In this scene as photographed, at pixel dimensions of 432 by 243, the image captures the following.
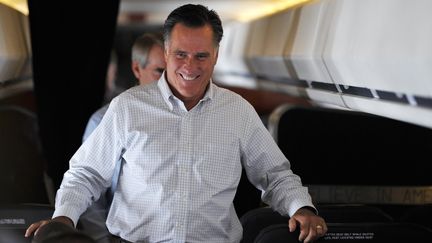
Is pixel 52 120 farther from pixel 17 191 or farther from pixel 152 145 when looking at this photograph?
pixel 152 145

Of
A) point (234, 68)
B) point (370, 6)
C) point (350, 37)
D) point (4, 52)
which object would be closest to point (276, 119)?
point (350, 37)

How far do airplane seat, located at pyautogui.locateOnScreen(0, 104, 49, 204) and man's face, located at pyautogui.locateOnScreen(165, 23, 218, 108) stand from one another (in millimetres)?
2099

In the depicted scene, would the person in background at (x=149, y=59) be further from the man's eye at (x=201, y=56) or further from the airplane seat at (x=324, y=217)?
the man's eye at (x=201, y=56)

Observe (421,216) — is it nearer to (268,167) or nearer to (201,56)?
(268,167)

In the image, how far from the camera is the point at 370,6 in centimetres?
315

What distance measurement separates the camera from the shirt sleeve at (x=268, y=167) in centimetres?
276

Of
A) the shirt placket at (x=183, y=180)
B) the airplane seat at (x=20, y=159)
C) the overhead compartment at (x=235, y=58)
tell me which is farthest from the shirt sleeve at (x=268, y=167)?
the overhead compartment at (x=235, y=58)

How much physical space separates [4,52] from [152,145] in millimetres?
1259

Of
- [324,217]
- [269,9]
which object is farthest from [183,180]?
[269,9]

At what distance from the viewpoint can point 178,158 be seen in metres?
2.68

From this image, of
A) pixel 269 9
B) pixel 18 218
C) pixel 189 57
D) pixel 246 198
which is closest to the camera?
pixel 189 57

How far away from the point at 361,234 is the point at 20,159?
269 cm

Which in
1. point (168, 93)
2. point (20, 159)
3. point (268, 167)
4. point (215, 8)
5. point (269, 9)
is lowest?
point (215, 8)

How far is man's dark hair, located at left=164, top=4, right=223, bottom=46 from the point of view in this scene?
2.65 metres
